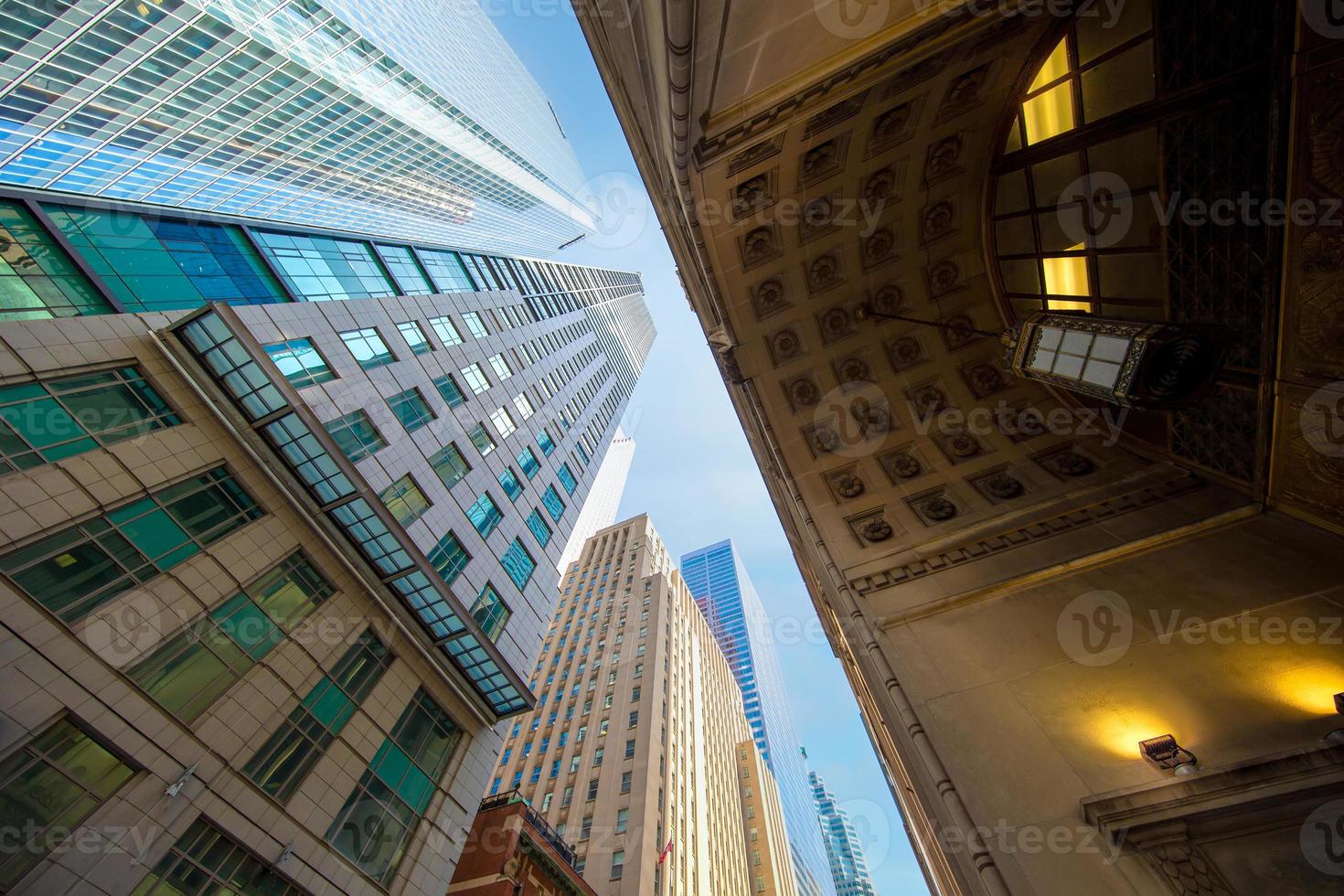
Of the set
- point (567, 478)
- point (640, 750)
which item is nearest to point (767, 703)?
point (640, 750)

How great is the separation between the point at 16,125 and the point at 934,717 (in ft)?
145

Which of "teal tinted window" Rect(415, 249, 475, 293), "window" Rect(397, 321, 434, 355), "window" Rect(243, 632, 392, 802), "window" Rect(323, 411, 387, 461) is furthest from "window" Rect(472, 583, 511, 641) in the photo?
"teal tinted window" Rect(415, 249, 475, 293)

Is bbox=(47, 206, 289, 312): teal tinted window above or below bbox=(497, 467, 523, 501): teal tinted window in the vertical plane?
above

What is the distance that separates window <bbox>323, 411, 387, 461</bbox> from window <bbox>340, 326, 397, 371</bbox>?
290cm

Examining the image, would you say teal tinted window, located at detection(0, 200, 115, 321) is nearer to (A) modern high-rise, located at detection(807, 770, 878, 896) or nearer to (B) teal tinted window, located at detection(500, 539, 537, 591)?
(B) teal tinted window, located at detection(500, 539, 537, 591)

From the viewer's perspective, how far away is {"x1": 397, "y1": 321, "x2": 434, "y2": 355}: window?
2555 cm

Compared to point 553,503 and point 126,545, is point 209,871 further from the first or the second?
point 553,503

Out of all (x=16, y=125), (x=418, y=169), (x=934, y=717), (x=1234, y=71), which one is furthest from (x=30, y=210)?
(x=418, y=169)

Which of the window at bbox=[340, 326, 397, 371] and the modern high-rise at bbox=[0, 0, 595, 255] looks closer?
the window at bbox=[340, 326, 397, 371]

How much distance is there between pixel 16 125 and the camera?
78.9ft

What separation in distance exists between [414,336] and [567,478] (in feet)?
48.3

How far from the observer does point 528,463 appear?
3234 cm

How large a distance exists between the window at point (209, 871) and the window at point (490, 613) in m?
9.06

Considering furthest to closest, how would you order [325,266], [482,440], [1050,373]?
[482,440], [325,266], [1050,373]
